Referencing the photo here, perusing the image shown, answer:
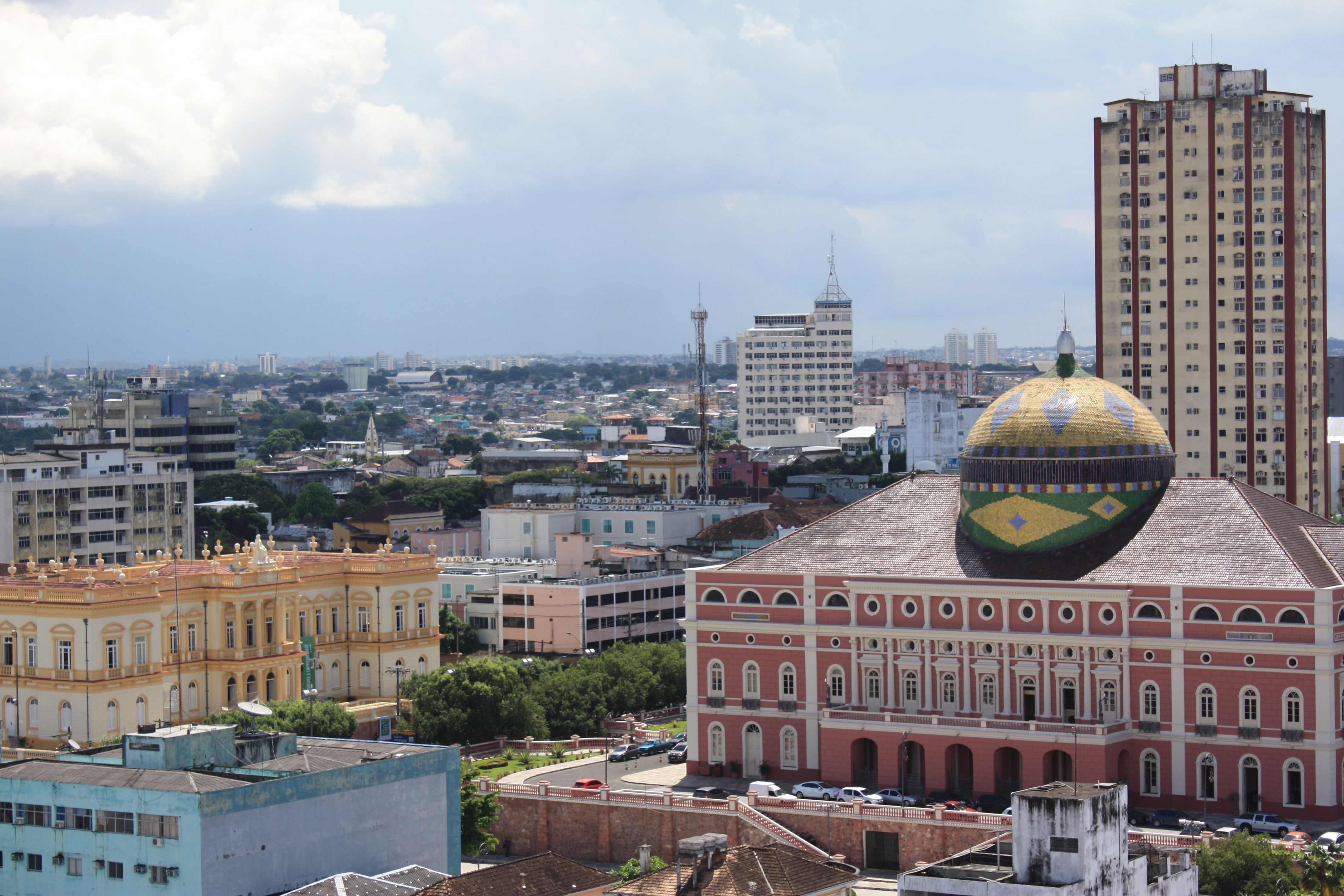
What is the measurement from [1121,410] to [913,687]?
1315 cm

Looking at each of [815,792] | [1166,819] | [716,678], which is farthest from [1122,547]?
[716,678]

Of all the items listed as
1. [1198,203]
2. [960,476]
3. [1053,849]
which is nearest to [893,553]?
[960,476]

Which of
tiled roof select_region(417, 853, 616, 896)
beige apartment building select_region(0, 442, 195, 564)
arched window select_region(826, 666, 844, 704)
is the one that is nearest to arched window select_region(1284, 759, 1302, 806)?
arched window select_region(826, 666, 844, 704)

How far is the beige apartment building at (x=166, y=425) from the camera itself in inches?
7416

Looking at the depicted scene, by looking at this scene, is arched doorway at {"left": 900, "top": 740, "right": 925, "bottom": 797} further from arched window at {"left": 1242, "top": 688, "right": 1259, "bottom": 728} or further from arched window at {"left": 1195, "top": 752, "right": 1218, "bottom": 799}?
arched window at {"left": 1242, "top": 688, "right": 1259, "bottom": 728}

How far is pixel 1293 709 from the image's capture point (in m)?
72.6

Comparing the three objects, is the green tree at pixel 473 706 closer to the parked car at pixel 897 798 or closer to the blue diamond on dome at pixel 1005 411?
the parked car at pixel 897 798

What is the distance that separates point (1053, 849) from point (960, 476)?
119ft

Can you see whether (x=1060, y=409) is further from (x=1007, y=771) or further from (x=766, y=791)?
(x=766, y=791)

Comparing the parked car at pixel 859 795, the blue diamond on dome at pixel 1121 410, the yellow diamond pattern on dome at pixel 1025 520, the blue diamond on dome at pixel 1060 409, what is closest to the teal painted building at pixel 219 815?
the parked car at pixel 859 795

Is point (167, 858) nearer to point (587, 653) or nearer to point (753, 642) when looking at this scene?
point (753, 642)

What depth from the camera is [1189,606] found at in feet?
244

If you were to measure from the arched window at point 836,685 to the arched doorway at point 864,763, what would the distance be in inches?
81.3

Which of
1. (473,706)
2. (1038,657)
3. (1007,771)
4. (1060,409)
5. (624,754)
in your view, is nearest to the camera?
(1007,771)
